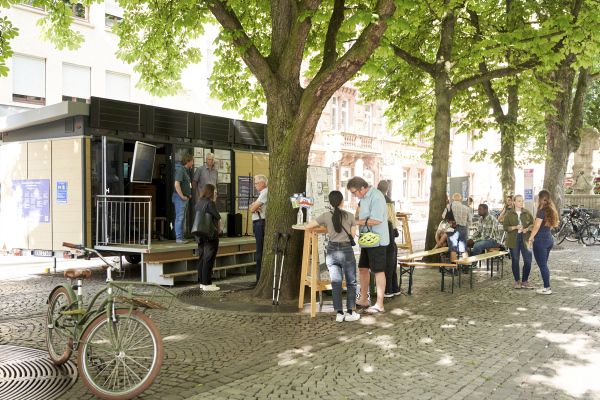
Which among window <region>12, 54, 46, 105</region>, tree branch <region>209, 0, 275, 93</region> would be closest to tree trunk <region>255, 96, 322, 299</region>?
tree branch <region>209, 0, 275, 93</region>

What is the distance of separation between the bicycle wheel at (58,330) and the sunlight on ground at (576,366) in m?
4.43

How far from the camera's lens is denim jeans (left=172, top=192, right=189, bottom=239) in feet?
40.1

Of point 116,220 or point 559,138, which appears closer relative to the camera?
point 116,220

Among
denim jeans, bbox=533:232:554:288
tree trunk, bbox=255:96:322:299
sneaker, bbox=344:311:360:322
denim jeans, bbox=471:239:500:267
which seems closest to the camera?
sneaker, bbox=344:311:360:322

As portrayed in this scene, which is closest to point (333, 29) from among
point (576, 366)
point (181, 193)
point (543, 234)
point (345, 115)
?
point (181, 193)

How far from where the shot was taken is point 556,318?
7984 millimetres

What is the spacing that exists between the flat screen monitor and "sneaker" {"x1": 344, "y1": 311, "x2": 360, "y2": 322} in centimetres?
Result: 611

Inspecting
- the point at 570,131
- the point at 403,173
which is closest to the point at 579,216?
the point at 570,131

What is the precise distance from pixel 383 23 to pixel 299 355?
507 centimetres

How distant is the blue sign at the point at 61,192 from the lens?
38.1 ft

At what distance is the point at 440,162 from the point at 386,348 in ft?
27.4

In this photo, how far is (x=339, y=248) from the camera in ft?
25.4

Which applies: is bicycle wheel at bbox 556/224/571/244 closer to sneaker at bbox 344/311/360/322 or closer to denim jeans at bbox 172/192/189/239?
denim jeans at bbox 172/192/189/239

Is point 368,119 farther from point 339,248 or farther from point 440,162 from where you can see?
point 339,248
